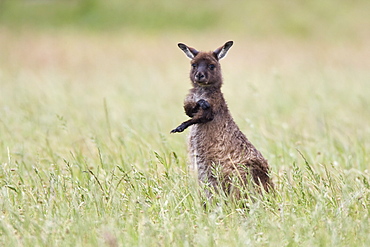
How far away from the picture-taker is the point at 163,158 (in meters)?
6.18

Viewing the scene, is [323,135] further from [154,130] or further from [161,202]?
[161,202]

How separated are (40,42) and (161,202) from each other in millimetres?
21773

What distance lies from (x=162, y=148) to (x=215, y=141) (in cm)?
189

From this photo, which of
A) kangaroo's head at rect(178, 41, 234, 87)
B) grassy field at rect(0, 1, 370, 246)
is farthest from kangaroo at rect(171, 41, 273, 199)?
grassy field at rect(0, 1, 370, 246)

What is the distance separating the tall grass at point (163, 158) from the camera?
4148mm

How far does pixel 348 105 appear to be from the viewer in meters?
11.0

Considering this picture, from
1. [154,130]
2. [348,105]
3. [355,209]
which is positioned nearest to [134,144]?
[154,130]

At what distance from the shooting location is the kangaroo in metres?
5.06

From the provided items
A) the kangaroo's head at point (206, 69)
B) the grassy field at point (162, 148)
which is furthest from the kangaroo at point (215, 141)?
the grassy field at point (162, 148)

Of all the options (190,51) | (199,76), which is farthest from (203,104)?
(190,51)

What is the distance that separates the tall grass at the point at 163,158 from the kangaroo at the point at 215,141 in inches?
7.3

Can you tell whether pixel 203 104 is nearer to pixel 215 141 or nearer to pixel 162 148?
pixel 215 141

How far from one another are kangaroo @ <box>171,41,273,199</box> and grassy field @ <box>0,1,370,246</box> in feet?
0.56

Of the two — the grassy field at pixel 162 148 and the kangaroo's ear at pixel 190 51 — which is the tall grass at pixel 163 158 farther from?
the kangaroo's ear at pixel 190 51
